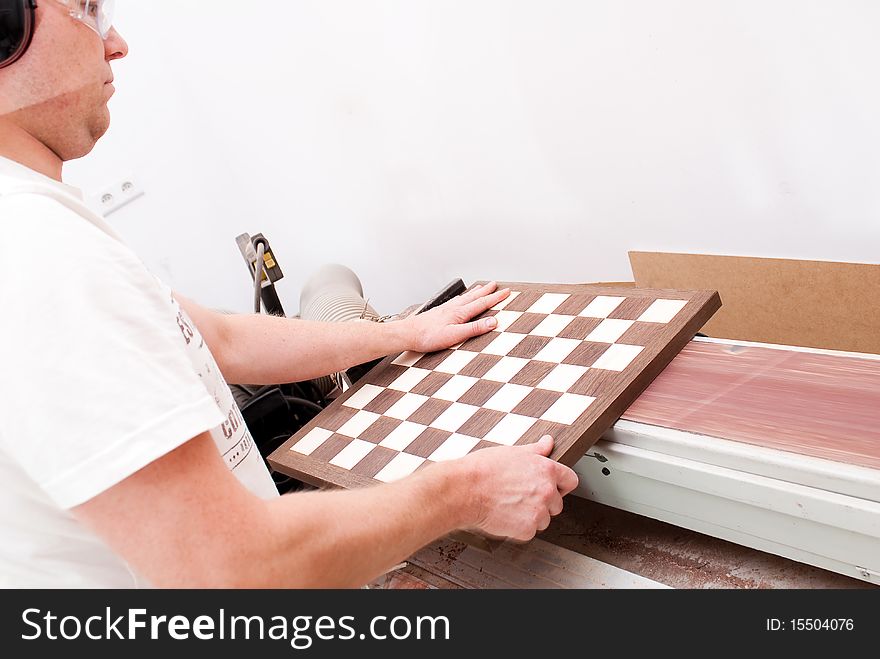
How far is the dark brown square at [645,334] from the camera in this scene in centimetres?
119

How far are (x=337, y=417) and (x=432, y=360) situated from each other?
201 mm

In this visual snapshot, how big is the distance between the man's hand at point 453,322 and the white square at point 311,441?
23cm

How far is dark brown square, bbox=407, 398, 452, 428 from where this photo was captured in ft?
4.17

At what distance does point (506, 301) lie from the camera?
153 cm

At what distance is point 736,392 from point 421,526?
0.51 metres

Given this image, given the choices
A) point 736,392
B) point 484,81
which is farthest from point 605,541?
point 484,81

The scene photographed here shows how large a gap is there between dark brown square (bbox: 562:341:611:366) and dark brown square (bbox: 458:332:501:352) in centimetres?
20

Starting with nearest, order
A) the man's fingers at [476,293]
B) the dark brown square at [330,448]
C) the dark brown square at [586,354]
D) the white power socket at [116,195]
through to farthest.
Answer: the dark brown square at [586,354] → the dark brown square at [330,448] → the man's fingers at [476,293] → the white power socket at [116,195]

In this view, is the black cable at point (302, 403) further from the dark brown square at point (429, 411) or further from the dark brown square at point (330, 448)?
the dark brown square at point (429, 411)

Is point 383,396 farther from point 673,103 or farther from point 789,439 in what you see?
point 673,103

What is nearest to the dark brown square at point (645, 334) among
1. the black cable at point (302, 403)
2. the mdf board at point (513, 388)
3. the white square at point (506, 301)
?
the mdf board at point (513, 388)

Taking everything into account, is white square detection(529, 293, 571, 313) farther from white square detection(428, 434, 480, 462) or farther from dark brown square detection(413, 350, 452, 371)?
white square detection(428, 434, 480, 462)

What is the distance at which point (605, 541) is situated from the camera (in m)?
1.23

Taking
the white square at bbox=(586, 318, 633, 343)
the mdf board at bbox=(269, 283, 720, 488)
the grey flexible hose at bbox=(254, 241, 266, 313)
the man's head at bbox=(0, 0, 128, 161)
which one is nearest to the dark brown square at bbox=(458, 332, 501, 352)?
the mdf board at bbox=(269, 283, 720, 488)
